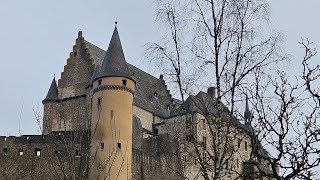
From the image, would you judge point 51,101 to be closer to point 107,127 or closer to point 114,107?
point 114,107

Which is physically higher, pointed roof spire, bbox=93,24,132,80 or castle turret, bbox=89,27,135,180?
pointed roof spire, bbox=93,24,132,80

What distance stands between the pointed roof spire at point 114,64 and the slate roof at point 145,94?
5.94 meters

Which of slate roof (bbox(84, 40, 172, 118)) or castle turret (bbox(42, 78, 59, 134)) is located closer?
castle turret (bbox(42, 78, 59, 134))

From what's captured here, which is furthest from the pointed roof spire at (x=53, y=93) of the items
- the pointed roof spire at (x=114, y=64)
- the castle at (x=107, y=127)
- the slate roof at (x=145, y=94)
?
the pointed roof spire at (x=114, y=64)

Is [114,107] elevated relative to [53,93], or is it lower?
lower

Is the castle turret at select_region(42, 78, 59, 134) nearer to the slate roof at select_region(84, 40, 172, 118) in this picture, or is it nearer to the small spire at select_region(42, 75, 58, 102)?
the small spire at select_region(42, 75, 58, 102)

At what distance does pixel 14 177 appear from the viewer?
99.5 feet

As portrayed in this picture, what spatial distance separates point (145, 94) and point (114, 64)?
10.4 m

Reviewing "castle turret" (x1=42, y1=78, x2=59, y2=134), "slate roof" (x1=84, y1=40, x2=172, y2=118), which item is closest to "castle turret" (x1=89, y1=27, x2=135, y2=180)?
"castle turret" (x1=42, y1=78, x2=59, y2=134)

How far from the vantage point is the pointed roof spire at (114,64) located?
110 ft

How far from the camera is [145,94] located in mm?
44188

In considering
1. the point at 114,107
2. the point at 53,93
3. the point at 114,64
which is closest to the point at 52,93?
the point at 53,93

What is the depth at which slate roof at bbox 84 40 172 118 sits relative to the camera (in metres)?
42.0

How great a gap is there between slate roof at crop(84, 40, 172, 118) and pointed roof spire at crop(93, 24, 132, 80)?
5943 mm
